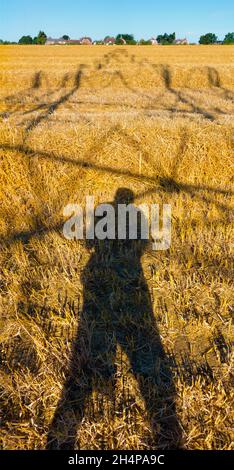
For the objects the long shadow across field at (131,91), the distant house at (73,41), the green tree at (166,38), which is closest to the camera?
the long shadow across field at (131,91)

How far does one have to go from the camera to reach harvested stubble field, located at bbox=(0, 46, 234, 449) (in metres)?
1.81

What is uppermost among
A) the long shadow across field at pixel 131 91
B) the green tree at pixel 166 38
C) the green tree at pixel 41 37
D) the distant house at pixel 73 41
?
the distant house at pixel 73 41

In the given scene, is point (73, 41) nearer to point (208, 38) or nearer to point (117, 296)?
point (208, 38)

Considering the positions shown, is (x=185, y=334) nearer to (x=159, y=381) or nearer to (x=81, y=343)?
(x=159, y=381)

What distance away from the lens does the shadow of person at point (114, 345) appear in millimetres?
1798

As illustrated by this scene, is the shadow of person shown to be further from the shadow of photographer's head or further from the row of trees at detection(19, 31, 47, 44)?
the row of trees at detection(19, 31, 47, 44)

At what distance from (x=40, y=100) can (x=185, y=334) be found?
11065 mm

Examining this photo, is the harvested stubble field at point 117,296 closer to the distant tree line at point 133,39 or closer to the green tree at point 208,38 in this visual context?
the distant tree line at point 133,39

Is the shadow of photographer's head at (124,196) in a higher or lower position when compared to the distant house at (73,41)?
lower

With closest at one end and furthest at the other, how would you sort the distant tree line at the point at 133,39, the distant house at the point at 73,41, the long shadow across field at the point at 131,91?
the long shadow across field at the point at 131,91, the distant tree line at the point at 133,39, the distant house at the point at 73,41

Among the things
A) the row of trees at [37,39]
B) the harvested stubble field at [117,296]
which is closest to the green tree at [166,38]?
the row of trees at [37,39]

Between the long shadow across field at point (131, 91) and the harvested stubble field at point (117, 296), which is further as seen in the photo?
the long shadow across field at point (131, 91)

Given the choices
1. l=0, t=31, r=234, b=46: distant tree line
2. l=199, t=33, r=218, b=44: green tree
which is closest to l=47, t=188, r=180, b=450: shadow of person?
l=0, t=31, r=234, b=46: distant tree line
